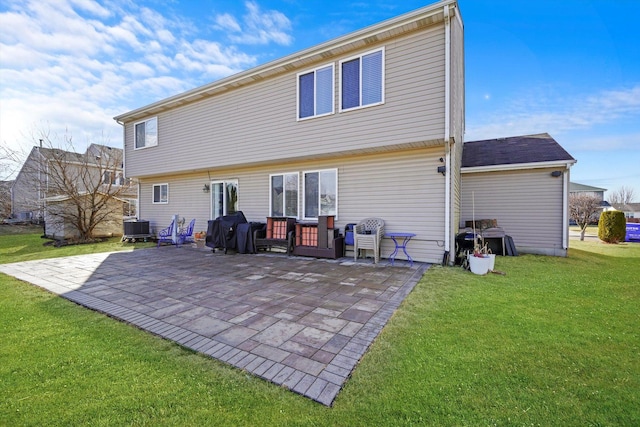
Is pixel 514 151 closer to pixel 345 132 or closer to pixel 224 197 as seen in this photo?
pixel 345 132

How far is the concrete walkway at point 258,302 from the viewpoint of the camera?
2383mm

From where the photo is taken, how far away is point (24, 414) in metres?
1.72

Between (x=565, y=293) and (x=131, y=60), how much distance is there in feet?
44.2

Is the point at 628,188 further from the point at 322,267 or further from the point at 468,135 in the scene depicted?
the point at 322,267

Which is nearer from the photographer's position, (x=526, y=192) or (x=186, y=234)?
(x=526, y=192)

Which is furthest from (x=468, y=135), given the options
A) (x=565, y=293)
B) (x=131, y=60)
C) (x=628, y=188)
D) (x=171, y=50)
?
(x=628, y=188)

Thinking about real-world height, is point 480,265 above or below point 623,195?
below

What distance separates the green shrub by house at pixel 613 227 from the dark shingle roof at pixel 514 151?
5239 millimetres

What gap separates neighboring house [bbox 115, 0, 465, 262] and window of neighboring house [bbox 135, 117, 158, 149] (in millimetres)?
627

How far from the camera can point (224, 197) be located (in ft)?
33.0

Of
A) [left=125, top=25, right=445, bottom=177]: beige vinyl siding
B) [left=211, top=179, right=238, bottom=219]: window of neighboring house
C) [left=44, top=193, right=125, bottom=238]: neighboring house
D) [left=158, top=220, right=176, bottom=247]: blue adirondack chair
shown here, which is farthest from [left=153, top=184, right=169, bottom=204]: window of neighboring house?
[left=211, top=179, right=238, bottom=219]: window of neighboring house

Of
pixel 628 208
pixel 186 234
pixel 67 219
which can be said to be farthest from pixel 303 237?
pixel 628 208

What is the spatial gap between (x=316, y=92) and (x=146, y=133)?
7981mm

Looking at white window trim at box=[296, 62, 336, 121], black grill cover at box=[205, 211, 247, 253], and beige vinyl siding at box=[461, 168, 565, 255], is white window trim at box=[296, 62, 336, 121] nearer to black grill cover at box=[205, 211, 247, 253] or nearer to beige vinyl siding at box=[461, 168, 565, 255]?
black grill cover at box=[205, 211, 247, 253]
